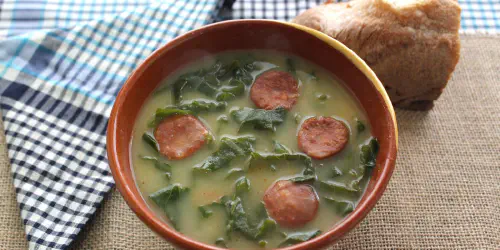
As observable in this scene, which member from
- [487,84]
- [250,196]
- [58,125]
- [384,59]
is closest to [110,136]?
[250,196]

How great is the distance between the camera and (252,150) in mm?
1918

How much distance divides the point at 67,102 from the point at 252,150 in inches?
44.1

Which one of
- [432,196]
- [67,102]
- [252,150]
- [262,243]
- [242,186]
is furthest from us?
[67,102]

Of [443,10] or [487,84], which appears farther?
[487,84]

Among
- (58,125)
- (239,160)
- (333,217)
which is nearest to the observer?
(333,217)

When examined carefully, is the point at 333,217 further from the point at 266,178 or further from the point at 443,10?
the point at 443,10

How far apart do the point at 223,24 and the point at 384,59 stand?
781mm

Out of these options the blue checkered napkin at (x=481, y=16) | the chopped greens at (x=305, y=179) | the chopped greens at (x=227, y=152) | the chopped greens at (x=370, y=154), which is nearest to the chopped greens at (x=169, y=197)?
the chopped greens at (x=227, y=152)

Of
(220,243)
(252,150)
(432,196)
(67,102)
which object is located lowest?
(432,196)

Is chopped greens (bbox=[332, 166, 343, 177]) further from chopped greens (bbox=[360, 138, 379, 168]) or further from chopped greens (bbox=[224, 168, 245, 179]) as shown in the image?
chopped greens (bbox=[224, 168, 245, 179])

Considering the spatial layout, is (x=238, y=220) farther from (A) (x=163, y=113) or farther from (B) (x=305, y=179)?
(A) (x=163, y=113)

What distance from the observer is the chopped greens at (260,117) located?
1970 millimetres

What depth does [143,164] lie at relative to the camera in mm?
1913

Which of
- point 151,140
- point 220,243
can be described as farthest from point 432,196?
point 151,140
